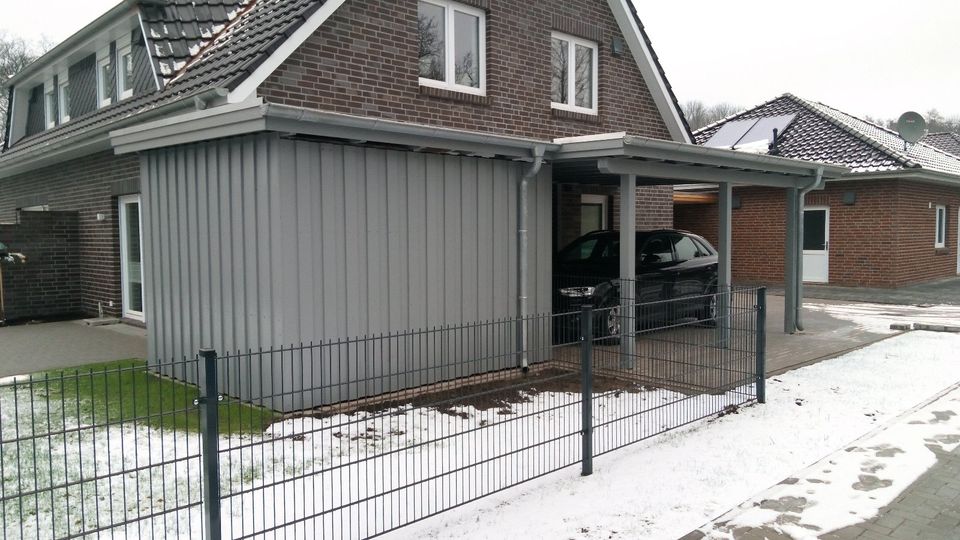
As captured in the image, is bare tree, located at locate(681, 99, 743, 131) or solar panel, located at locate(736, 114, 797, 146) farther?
bare tree, located at locate(681, 99, 743, 131)

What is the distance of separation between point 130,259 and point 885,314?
13238mm

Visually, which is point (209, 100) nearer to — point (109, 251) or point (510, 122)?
point (510, 122)

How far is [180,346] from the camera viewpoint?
8.01 m

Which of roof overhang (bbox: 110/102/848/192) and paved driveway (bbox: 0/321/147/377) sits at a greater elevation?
roof overhang (bbox: 110/102/848/192)

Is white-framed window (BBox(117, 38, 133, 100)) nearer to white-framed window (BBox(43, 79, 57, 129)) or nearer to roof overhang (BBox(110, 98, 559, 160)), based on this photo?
white-framed window (BBox(43, 79, 57, 129))

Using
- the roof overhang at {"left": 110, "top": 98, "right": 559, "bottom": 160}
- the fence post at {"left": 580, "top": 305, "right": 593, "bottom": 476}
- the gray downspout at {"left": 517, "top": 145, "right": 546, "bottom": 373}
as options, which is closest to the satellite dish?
the gray downspout at {"left": 517, "top": 145, "right": 546, "bottom": 373}

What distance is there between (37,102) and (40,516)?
14.8 meters

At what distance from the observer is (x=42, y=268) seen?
508 inches

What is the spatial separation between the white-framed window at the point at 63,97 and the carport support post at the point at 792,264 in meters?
13.2

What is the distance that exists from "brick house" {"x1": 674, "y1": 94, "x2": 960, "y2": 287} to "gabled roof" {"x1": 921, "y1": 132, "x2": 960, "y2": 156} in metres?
7.42

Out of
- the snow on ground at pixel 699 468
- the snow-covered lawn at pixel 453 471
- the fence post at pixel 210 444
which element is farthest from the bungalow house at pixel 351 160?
the fence post at pixel 210 444

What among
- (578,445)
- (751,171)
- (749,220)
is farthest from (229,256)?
(749,220)

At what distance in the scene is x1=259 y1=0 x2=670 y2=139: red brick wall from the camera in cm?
854

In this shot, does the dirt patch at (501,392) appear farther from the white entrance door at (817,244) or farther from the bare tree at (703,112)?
A: the bare tree at (703,112)
